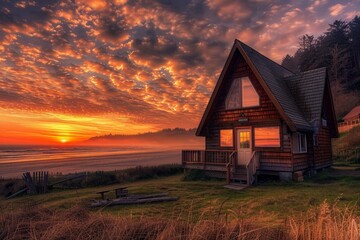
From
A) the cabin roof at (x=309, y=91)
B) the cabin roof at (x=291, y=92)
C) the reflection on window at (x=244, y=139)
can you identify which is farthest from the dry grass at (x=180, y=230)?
the cabin roof at (x=309, y=91)

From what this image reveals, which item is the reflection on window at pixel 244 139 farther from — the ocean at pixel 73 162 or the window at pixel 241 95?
the ocean at pixel 73 162

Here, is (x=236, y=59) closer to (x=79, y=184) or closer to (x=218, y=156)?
(x=218, y=156)

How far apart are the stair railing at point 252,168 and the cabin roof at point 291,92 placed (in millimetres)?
2768

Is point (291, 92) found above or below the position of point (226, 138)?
above

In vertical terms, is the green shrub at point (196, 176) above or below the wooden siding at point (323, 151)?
below

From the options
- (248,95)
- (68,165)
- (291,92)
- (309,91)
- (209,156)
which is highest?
(291,92)

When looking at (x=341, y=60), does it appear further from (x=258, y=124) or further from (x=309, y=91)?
(x=258, y=124)

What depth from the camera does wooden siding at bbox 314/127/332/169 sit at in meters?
18.2

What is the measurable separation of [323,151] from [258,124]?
301 inches

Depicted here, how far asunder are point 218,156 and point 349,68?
56.9 meters

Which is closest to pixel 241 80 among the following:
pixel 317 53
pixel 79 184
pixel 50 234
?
pixel 79 184

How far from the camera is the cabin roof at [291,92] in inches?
588

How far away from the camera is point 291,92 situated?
18672 millimetres

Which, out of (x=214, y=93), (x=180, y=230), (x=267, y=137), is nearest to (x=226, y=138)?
(x=267, y=137)
